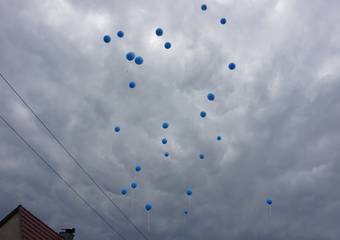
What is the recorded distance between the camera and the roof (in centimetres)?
1308

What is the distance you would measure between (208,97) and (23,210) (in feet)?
26.3

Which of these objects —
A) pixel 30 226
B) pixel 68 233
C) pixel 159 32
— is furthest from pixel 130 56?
pixel 68 233

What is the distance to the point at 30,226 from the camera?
13.6 metres

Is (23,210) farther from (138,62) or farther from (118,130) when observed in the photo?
(138,62)

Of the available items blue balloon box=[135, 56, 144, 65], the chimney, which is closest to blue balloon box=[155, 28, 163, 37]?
blue balloon box=[135, 56, 144, 65]

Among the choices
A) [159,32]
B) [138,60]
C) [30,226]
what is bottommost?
[30,226]

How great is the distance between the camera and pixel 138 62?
9.52 m

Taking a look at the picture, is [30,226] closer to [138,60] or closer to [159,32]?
[138,60]

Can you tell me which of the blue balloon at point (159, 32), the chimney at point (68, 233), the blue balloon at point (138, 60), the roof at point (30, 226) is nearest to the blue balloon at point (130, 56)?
the blue balloon at point (138, 60)

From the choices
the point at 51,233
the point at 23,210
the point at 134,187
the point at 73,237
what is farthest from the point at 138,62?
the point at 73,237

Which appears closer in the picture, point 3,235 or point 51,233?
point 3,235

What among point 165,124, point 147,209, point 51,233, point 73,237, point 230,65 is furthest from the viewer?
point 73,237

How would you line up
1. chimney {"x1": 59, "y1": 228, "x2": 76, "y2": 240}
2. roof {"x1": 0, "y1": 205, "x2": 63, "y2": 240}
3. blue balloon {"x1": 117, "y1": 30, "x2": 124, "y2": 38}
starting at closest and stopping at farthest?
blue balloon {"x1": 117, "y1": 30, "x2": 124, "y2": 38}, roof {"x1": 0, "y1": 205, "x2": 63, "y2": 240}, chimney {"x1": 59, "y1": 228, "x2": 76, "y2": 240}

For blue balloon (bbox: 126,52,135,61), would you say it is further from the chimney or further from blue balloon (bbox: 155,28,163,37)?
the chimney
